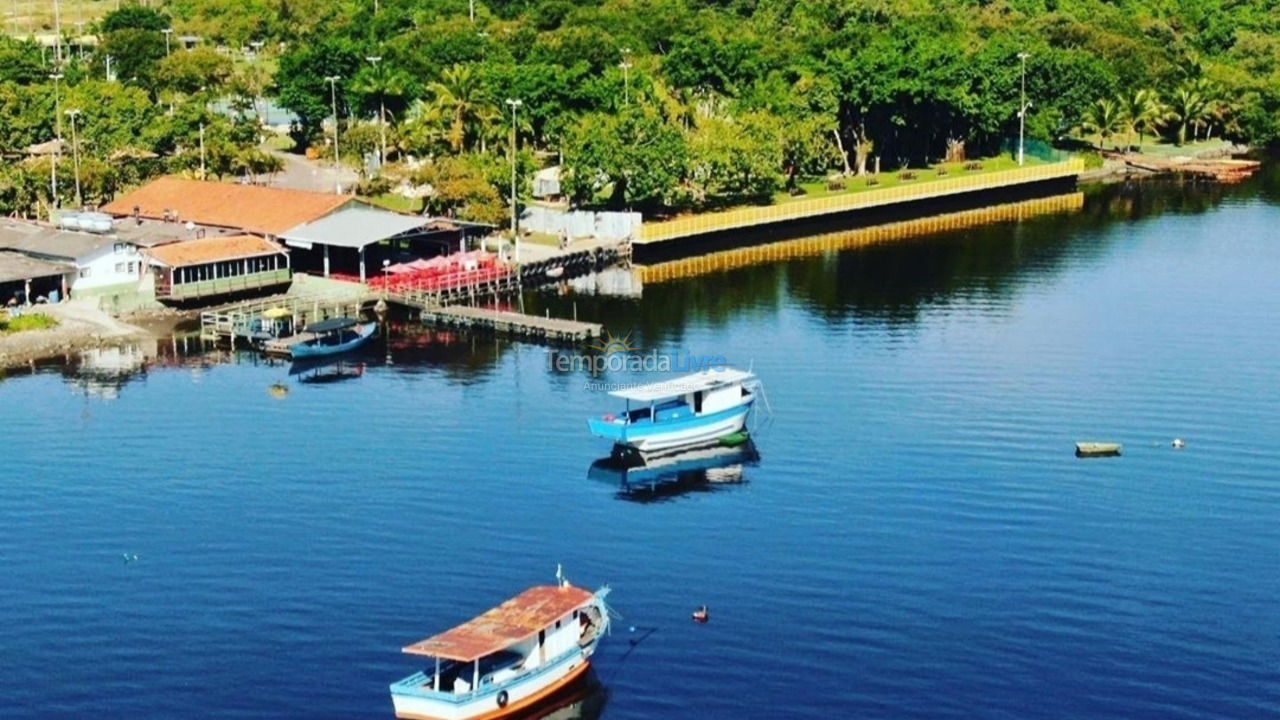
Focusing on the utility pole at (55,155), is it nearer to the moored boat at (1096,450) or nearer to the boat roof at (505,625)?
the boat roof at (505,625)

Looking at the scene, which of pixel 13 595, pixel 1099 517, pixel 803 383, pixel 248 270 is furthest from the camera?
pixel 248 270

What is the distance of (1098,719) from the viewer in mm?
61594

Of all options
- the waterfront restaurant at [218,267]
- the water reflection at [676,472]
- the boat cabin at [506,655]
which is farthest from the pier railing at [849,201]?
the boat cabin at [506,655]

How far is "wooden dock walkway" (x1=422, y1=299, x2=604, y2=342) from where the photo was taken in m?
115

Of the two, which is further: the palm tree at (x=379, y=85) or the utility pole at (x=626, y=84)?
the palm tree at (x=379, y=85)

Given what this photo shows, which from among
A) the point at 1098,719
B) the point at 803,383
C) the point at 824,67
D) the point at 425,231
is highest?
the point at 824,67

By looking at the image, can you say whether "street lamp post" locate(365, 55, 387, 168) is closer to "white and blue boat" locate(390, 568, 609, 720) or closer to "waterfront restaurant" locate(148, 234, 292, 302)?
"waterfront restaurant" locate(148, 234, 292, 302)

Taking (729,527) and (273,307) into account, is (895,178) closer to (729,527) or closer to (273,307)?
(273,307)

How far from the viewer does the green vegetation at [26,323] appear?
113m

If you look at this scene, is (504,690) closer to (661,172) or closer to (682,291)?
(682,291)

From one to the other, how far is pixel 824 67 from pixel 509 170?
151 ft

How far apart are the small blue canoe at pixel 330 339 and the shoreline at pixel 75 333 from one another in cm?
1178

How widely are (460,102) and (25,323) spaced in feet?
181

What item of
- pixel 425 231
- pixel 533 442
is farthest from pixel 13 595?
pixel 425 231
